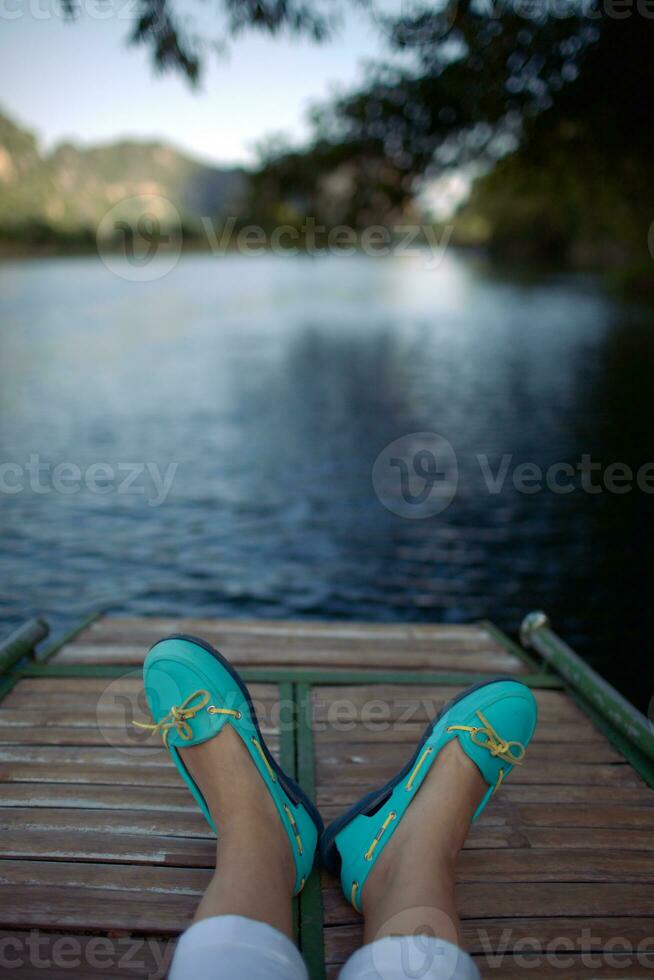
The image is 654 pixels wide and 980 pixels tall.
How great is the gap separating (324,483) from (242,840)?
903cm

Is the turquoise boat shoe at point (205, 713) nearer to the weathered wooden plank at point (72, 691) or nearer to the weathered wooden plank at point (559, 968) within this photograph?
the weathered wooden plank at point (559, 968)

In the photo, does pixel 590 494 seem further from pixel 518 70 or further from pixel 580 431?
pixel 518 70

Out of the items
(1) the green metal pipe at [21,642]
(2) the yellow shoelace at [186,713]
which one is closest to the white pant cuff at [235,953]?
(2) the yellow shoelace at [186,713]

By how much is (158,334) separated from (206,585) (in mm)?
25520

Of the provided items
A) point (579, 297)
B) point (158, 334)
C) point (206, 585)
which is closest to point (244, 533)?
point (206, 585)

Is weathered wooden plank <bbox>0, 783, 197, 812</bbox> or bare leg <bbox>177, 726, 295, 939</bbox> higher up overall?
bare leg <bbox>177, 726, 295, 939</bbox>

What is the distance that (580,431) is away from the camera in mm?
13547

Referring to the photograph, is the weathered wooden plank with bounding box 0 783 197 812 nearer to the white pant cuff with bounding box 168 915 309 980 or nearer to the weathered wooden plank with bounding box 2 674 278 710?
the weathered wooden plank with bounding box 2 674 278 710

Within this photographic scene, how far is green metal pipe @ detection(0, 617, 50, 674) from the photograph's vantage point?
310cm

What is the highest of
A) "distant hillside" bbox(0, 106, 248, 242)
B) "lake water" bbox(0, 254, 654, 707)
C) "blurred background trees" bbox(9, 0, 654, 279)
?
"distant hillside" bbox(0, 106, 248, 242)

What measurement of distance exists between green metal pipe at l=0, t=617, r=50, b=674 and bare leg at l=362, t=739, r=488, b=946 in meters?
1.86

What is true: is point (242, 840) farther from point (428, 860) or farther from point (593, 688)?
point (593, 688)

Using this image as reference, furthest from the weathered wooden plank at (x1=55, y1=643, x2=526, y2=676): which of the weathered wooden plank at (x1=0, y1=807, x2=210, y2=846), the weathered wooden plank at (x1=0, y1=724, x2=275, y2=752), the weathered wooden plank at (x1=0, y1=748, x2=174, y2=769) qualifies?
the weathered wooden plank at (x1=0, y1=807, x2=210, y2=846)

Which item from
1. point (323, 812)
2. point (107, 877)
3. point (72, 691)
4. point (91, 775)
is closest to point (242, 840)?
point (107, 877)
